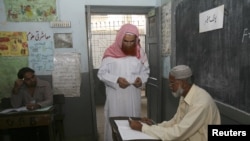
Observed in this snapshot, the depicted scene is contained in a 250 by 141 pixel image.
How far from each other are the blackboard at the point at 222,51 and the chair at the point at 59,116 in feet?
6.31

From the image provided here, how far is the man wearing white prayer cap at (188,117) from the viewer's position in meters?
1.52

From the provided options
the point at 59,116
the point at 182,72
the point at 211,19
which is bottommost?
the point at 59,116

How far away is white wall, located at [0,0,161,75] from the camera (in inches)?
140

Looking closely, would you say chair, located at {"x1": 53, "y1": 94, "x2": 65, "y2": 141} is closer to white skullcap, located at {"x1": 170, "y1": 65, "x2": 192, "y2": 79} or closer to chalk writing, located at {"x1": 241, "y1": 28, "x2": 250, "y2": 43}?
white skullcap, located at {"x1": 170, "y1": 65, "x2": 192, "y2": 79}

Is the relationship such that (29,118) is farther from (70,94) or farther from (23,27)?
(23,27)

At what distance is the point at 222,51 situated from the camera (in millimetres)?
2170

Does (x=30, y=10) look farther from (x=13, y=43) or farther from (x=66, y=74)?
(x=66, y=74)

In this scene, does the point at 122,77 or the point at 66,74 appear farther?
the point at 66,74

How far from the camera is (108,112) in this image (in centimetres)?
279

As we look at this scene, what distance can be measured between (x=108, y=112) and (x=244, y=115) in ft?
4.96

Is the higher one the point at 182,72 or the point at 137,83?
the point at 182,72

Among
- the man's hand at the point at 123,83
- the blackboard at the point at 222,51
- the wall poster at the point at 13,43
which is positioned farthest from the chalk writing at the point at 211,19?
the wall poster at the point at 13,43

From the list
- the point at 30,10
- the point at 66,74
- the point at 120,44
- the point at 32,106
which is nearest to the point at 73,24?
the point at 30,10

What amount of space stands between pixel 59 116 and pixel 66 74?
0.80 metres
